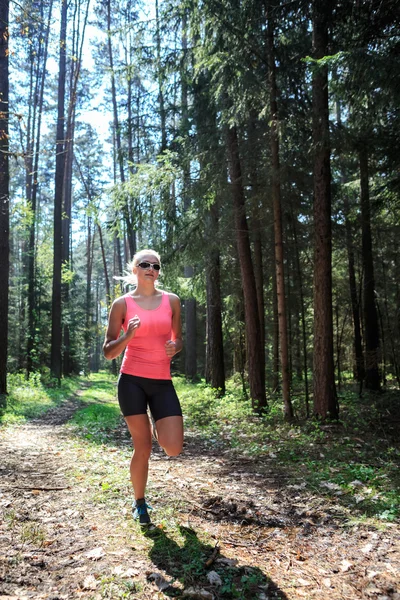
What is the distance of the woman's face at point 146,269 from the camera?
400 centimetres

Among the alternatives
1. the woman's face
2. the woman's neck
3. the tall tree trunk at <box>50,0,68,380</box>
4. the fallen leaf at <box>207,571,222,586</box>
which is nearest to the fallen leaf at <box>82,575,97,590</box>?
the fallen leaf at <box>207,571,222,586</box>

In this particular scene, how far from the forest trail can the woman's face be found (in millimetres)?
2090

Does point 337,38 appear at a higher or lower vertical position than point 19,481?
higher

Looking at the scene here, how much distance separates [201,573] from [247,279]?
26.2 feet

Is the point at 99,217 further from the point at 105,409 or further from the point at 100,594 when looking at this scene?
the point at 100,594

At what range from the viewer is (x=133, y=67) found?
10086 mm

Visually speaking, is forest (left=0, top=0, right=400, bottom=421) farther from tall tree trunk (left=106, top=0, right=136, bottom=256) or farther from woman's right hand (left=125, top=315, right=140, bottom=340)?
woman's right hand (left=125, top=315, right=140, bottom=340)

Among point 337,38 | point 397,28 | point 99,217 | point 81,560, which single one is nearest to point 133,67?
point 99,217

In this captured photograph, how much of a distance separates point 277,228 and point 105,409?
22.2 feet

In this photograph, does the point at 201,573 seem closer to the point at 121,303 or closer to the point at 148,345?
the point at 148,345

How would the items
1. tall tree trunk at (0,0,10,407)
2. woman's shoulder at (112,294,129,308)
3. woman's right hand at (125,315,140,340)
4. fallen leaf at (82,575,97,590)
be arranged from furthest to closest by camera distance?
tall tree trunk at (0,0,10,407), woman's shoulder at (112,294,129,308), woman's right hand at (125,315,140,340), fallen leaf at (82,575,97,590)

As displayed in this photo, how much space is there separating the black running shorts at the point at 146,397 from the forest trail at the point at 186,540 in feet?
3.14

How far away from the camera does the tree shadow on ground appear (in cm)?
283

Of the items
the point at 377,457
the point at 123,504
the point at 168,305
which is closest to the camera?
the point at 168,305
